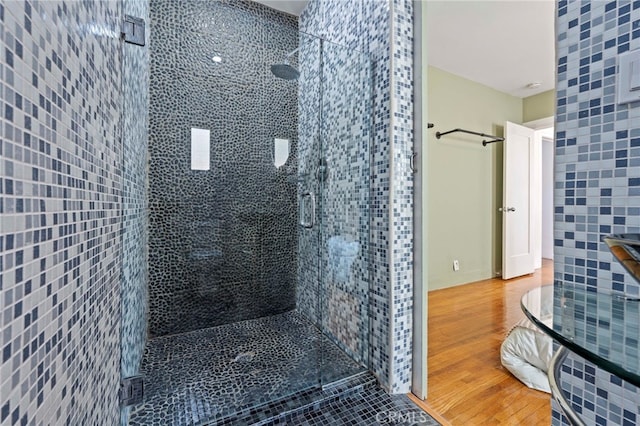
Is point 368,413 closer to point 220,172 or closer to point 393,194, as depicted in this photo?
point 393,194

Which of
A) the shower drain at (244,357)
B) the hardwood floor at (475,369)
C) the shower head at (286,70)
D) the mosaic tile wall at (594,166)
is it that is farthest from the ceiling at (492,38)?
the shower drain at (244,357)

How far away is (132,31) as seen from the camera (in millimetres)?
1239

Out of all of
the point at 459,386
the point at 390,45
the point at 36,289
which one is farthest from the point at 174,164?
the point at 459,386

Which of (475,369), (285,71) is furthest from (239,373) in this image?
(285,71)

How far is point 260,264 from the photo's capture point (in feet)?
7.73

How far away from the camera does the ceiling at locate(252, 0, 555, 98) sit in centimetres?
245

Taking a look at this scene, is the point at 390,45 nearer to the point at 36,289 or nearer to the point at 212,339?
the point at 36,289

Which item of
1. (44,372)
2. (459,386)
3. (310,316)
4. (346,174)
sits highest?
(346,174)

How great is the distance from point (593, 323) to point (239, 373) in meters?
1.62

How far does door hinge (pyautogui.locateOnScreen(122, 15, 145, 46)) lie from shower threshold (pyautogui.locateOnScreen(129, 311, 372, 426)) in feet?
5.40

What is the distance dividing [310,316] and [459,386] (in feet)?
3.35

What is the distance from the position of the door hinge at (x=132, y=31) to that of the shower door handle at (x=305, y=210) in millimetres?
1252

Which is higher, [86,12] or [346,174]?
[86,12]

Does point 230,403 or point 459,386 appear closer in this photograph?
point 230,403
